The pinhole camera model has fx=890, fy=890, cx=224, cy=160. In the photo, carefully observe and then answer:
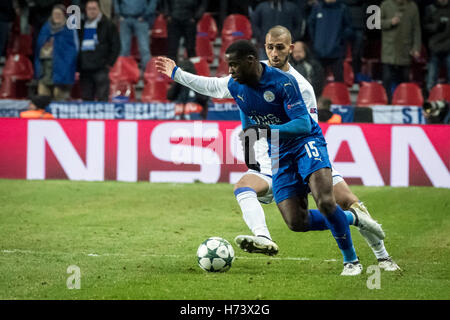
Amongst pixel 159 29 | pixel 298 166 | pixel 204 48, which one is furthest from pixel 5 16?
pixel 298 166

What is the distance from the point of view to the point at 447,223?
449 inches

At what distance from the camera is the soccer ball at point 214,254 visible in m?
7.88

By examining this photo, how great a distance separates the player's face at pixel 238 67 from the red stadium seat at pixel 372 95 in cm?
967

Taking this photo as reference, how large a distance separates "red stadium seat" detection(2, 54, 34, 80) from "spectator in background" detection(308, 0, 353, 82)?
619 cm

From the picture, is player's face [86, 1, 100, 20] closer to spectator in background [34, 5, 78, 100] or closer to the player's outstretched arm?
spectator in background [34, 5, 78, 100]

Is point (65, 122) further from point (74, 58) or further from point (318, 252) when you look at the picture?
point (318, 252)

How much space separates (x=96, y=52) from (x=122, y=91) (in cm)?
120

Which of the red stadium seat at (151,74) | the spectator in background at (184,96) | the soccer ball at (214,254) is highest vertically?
the red stadium seat at (151,74)

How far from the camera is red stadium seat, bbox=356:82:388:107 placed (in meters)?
17.0

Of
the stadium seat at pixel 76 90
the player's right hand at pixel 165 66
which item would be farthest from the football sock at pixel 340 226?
the stadium seat at pixel 76 90

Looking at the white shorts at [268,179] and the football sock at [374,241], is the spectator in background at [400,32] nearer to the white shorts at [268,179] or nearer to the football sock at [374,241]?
the white shorts at [268,179]

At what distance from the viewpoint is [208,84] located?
26.9 feet

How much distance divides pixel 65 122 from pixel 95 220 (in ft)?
12.3

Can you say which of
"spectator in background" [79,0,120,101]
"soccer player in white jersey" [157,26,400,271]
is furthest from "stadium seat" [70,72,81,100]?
"soccer player in white jersey" [157,26,400,271]
